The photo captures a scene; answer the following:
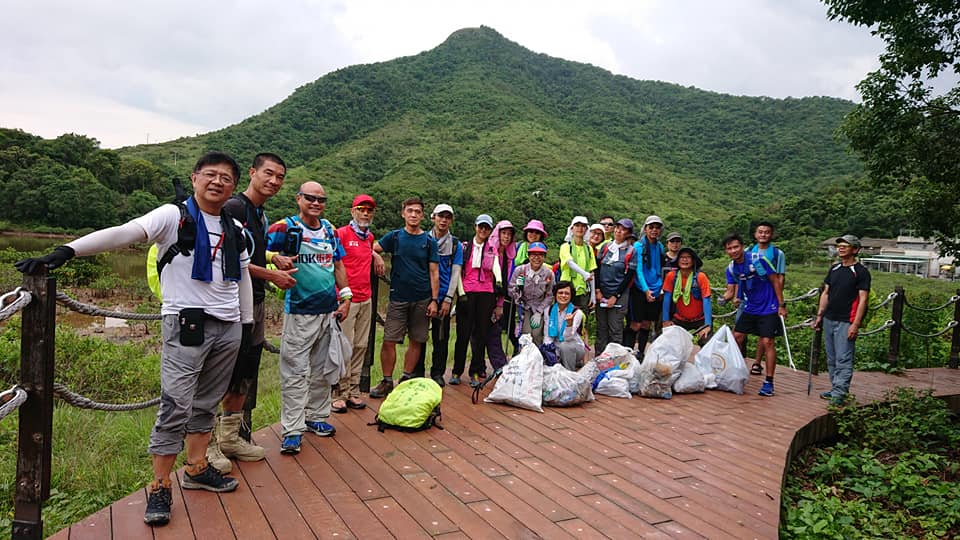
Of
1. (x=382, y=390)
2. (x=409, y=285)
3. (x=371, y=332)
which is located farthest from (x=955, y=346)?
(x=371, y=332)

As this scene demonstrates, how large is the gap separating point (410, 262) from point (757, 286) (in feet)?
10.7

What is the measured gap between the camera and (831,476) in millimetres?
4191

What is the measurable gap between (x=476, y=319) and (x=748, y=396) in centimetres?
255

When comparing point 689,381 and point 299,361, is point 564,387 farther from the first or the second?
point 299,361

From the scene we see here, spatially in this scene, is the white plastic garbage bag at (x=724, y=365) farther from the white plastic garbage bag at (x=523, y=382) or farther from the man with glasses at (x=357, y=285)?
the man with glasses at (x=357, y=285)

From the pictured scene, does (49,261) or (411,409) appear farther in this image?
(411,409)

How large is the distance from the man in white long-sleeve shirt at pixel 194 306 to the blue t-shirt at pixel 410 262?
187 centimetres

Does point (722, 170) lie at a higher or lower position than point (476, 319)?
higher

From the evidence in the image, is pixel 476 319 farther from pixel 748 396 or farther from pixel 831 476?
pixel 831 476

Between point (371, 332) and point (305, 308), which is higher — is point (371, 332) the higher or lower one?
the lower one

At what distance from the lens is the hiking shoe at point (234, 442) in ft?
10.0

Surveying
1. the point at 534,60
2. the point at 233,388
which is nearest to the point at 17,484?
the point at 233,388

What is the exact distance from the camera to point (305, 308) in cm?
338

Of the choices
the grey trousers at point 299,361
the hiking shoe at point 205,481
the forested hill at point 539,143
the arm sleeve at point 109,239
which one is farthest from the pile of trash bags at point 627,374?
the forested hill at point 539,143
